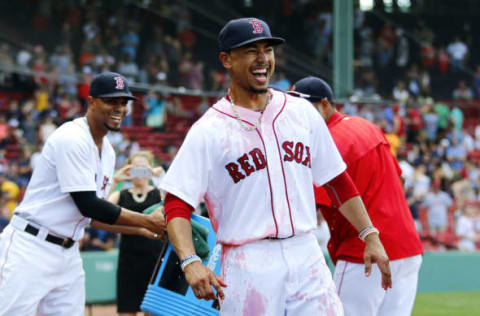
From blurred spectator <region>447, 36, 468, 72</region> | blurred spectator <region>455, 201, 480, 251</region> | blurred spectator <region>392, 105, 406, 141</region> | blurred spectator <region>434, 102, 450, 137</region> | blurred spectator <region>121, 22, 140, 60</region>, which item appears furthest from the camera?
blurred spectator <region>447, 36, 468, 72</region>

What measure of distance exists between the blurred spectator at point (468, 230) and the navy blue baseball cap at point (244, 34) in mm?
11709

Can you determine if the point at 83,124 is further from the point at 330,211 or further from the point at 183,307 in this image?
the point at 330,211

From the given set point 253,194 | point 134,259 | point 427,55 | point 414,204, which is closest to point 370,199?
point 253,194

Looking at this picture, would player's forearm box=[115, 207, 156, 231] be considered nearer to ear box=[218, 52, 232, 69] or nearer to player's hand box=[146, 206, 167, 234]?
player's hand box=[146, 206, 167, 234]

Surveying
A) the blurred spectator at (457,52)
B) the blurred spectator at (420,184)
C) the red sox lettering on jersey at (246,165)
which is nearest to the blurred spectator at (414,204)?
the blurred spectator at (420,184)

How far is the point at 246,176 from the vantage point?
12.3ft

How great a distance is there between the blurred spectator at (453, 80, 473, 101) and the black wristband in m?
21.0

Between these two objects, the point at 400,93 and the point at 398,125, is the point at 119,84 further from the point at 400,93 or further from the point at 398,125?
the point at 400,93

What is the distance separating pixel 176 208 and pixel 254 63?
31.7 inches

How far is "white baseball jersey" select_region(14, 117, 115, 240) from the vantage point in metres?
4.89

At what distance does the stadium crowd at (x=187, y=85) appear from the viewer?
15.4 m

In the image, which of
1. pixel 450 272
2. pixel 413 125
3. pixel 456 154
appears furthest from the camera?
pixel 413 125

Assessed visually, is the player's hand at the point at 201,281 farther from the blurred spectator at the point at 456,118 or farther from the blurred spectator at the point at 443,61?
the blurred spectator at the point at 443,61

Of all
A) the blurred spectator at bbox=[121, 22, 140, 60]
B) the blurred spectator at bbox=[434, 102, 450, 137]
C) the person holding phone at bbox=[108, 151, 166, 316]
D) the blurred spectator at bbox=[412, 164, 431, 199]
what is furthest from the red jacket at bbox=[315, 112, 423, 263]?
the blurred spectator at bbox=[434, 102, 450, 137]
